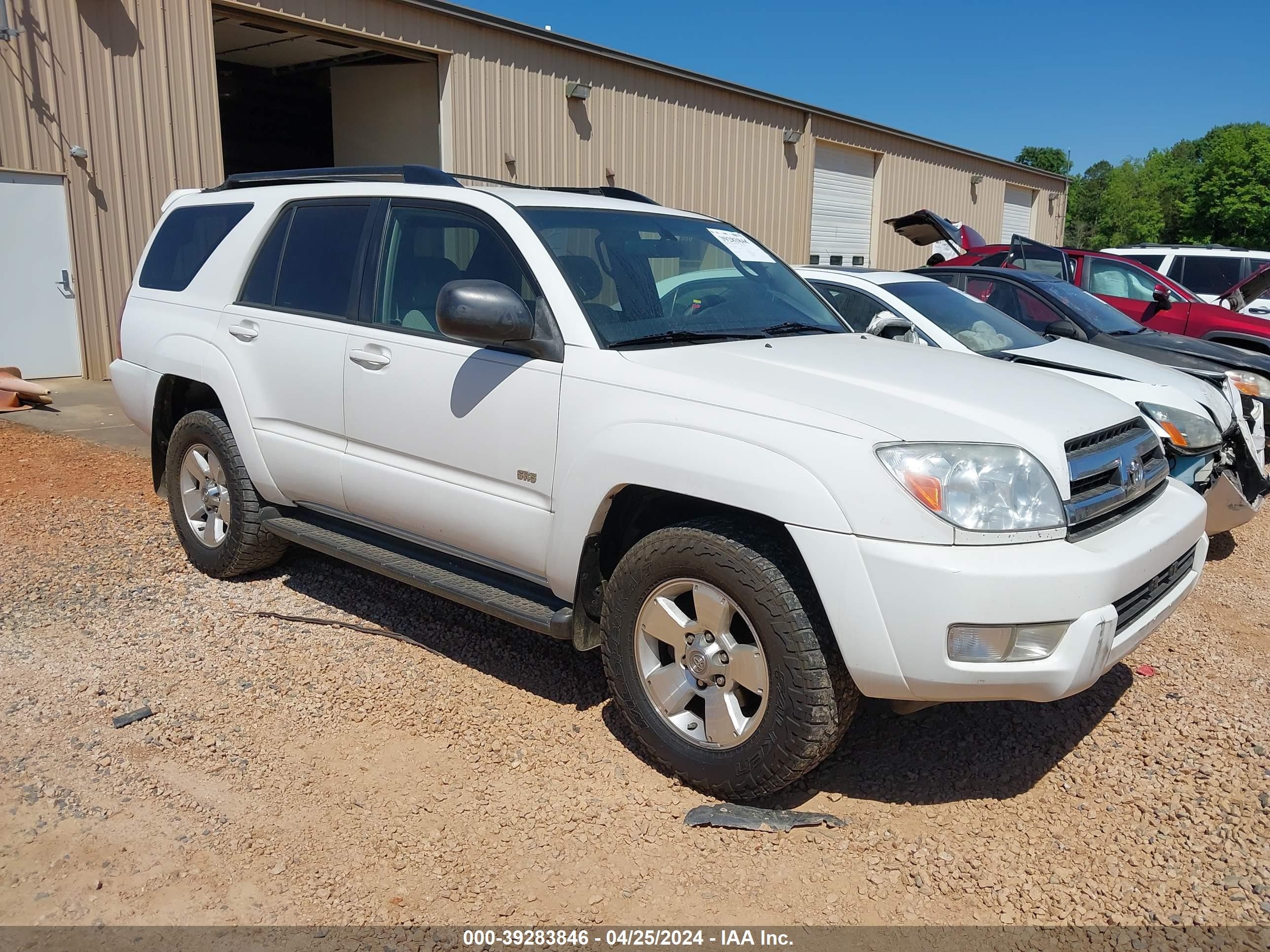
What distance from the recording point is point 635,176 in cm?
1666

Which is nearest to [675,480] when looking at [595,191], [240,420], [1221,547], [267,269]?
[595,191]

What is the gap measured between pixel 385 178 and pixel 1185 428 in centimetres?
425

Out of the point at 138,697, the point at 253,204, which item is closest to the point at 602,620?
the point at 138,697

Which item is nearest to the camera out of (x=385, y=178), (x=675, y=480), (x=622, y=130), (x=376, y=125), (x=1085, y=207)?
(x=675, y=480)

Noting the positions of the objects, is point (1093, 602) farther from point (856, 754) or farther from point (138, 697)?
point (138, 697)

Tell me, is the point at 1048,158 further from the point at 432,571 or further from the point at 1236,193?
the point at 432,571

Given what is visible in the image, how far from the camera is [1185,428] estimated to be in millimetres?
5301

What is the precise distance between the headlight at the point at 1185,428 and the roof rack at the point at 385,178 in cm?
294

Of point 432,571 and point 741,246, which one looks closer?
point 432,571

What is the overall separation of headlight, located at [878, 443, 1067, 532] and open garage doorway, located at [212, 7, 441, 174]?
11937mm

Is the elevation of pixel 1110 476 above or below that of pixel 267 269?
below

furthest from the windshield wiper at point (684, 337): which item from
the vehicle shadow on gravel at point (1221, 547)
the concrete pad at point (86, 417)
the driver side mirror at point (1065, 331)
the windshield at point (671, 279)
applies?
the concrete pad at point (86, 417)

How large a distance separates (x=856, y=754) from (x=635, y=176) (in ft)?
47.1

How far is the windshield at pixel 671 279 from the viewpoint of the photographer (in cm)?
367
